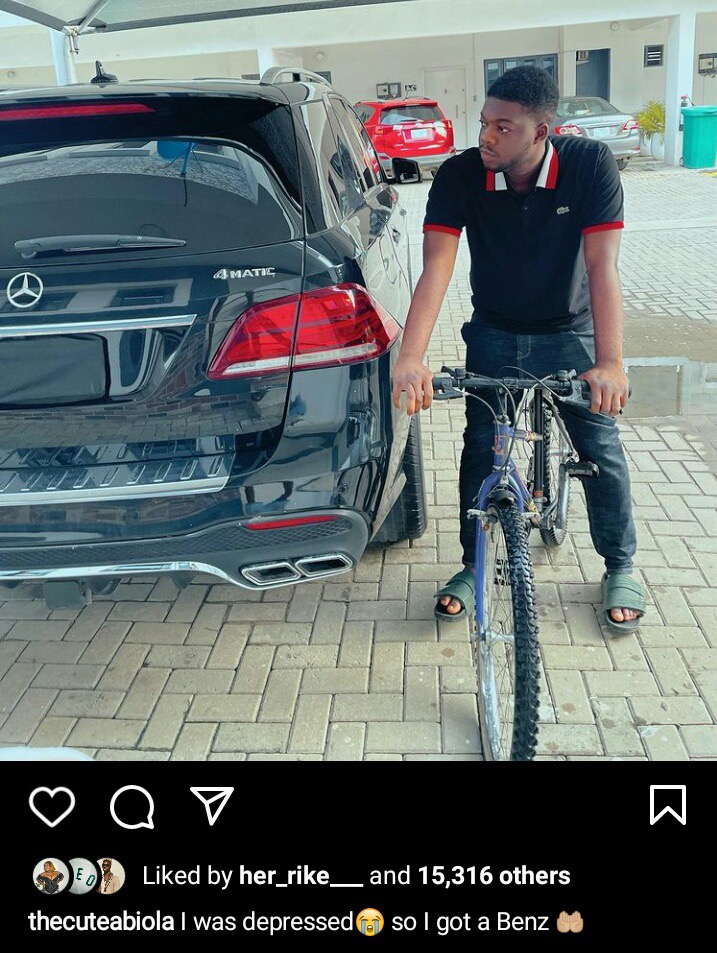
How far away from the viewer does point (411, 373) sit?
2.47m

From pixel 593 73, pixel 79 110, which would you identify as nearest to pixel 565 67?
pixel 593 73

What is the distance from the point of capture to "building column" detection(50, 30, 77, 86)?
895cm

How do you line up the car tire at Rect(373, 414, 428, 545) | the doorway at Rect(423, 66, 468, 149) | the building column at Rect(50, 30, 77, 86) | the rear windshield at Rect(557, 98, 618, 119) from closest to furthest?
the car tire at Rect(373, 414, 428, 545), the building column at Rect(50, 30, 77, 86), the rear windshield at Rect(557, 98, 618, 119), the doorway at Rect(423, 66, 468, 149)

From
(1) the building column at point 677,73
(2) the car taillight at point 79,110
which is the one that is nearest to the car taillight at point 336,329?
(2) the car taillight at point 79,110

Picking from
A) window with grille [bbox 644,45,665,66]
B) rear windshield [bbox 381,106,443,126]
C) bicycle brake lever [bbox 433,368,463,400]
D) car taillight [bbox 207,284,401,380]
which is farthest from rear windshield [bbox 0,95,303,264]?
window with grille [bbox 644,45,665,66]

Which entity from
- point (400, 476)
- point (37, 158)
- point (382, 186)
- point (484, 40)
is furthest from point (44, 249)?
point (484, 40)

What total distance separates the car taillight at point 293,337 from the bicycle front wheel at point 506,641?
66cm

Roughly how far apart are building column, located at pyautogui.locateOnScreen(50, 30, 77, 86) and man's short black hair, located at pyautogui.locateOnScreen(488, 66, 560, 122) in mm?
7692

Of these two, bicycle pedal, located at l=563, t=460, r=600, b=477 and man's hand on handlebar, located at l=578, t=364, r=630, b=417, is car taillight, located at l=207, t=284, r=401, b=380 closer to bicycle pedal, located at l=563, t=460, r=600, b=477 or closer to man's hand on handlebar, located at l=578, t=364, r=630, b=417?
man's hand on handlebar, located at l=578, t=364, r=630, b=417

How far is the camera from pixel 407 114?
18922 millimetres
